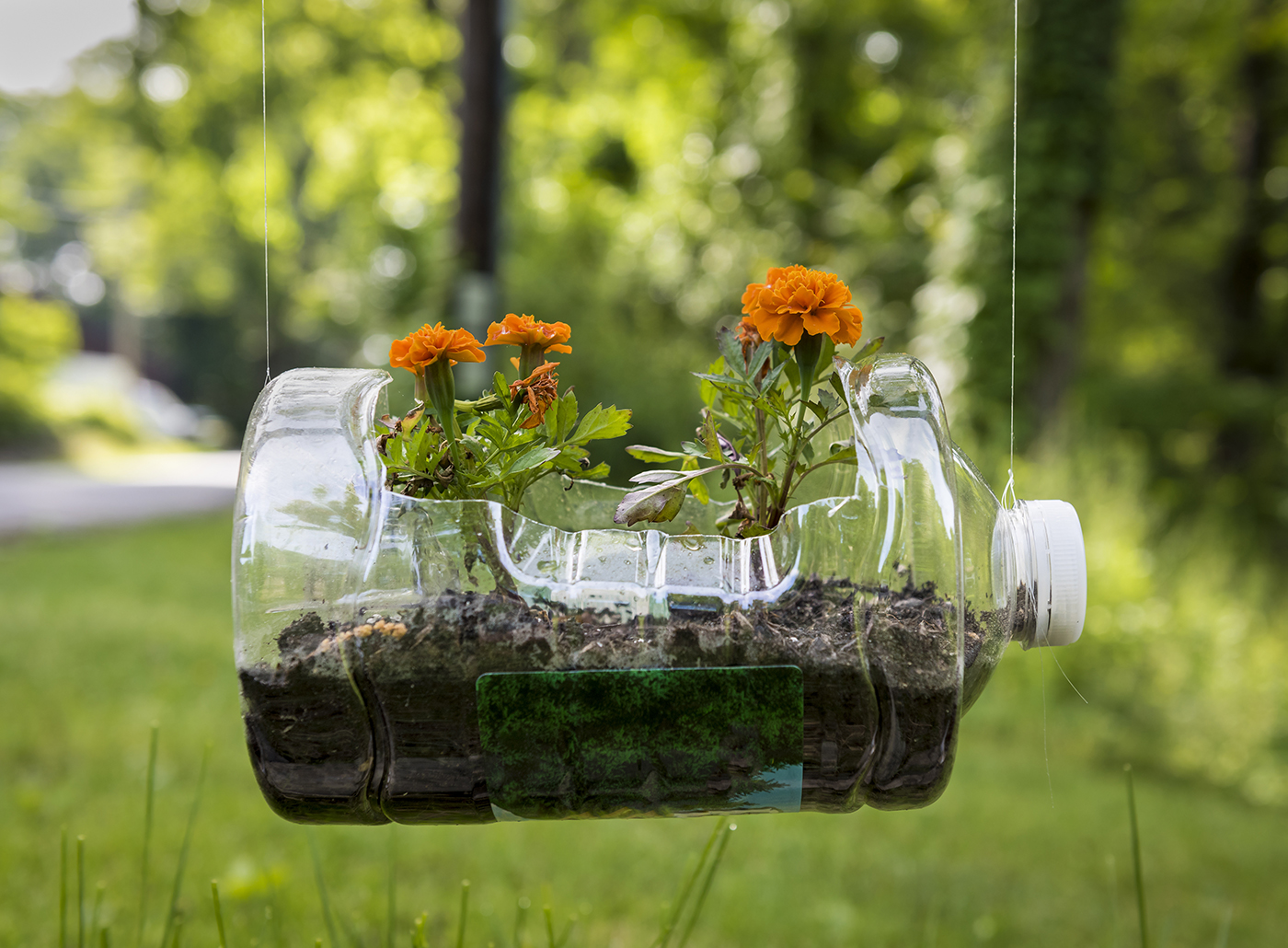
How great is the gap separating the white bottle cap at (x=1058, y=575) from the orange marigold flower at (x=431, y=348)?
1.87ft

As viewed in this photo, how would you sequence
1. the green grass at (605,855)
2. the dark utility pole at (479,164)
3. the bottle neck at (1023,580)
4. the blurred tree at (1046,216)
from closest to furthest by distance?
the bottle neck at (1023,580) < the green grass at (605,855) < the dark utility pole at (479,164) < the blurred tree at (1046,216)

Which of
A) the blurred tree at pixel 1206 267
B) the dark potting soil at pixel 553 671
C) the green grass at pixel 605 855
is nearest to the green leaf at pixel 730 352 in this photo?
the dark potting soil at pixel 553 671

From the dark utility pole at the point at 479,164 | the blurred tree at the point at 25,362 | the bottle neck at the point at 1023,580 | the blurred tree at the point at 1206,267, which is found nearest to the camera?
the bottle neck at the point at 1023,580

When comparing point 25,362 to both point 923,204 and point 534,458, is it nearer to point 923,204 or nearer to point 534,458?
point 923,204

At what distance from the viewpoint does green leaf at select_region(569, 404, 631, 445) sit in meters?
0.90

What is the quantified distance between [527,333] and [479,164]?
4.07m

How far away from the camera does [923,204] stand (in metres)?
6.46

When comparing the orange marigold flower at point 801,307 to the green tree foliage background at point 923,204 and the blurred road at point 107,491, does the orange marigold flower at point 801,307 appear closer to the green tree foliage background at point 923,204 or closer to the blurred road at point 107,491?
the green tree foliage background at point 923,204

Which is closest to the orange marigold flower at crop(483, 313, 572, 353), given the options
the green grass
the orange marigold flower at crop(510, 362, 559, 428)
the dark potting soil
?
the orange marigold flower at crop(510, 362, 559, 428)

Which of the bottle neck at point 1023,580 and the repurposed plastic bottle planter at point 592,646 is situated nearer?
the repurposed plastic bottle planter at point 592,646

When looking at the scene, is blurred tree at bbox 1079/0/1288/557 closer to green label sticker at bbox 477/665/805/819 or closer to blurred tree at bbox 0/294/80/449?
green label sticker at bbox 477/665/805/819

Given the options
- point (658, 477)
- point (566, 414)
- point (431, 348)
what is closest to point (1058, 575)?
point (658, 477)

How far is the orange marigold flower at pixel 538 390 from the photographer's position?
2.93 ft

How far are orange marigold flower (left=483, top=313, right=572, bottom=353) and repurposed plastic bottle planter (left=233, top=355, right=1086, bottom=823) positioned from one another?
19 cm
